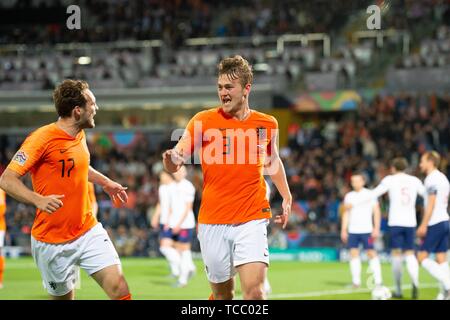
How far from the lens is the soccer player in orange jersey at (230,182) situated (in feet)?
28.4

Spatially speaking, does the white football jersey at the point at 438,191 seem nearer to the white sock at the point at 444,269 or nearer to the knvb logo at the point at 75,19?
the white sock at the point at 444,269

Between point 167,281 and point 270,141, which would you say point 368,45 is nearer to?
point 167,281

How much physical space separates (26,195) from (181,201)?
10808mm

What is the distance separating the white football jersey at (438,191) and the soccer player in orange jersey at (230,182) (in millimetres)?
6497

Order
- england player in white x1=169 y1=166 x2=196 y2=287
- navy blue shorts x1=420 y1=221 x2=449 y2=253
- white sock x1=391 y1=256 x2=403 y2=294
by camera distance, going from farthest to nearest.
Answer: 1. england player in white x1=169 y1=166 x2=196 y2=287
2. white sock x1=391 y1=256 x2=403 y2=294
3. navy blue shorts x1=420 y1=221 x2=449 y2=253

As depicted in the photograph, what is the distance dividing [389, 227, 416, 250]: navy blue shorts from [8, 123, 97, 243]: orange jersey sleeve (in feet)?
27.3

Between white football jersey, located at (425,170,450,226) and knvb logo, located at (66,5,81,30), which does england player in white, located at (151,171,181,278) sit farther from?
white football jersey, located at (425,170,450,226)

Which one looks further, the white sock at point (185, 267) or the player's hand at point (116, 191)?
the white sock at point (185, 267)

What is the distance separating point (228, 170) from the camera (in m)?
8.73

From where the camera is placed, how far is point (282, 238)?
2880 cm

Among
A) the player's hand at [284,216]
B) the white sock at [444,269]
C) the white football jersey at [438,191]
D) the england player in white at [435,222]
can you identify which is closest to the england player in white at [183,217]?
the england player in white at [435,222]

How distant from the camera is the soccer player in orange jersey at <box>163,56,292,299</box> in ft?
28.4

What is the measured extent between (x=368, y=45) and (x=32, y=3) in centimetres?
1663

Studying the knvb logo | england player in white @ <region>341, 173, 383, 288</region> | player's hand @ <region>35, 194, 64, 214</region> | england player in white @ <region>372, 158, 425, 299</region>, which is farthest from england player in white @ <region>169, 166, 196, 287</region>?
player's hand @ <region>35, 194, 64, 214</region>
